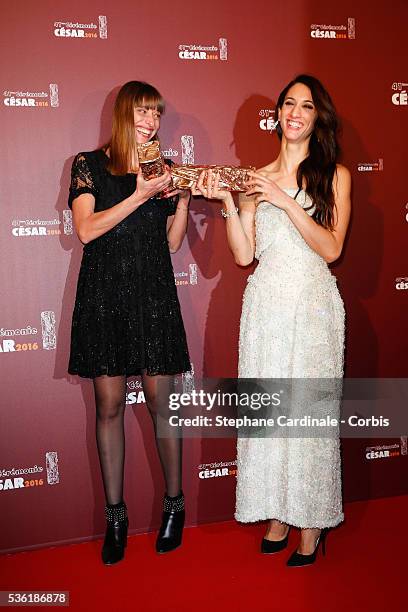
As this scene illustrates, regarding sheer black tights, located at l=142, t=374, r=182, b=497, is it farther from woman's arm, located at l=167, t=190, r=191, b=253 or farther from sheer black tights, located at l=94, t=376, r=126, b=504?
woman's arm, located at l=167, t=190, r=191, b=253

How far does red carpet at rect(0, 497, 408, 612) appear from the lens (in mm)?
2449

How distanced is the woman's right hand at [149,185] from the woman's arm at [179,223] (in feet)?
0.97

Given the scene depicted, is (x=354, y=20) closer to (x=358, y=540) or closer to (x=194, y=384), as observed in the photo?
(x=194, y=384)

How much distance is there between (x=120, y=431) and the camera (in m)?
2.76

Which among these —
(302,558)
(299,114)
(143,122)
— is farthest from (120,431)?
(299,114)

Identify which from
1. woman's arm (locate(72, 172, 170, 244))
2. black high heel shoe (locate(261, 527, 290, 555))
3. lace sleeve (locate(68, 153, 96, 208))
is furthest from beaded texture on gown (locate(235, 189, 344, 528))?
lace sleeve (locate(68, 153, 96, 208))

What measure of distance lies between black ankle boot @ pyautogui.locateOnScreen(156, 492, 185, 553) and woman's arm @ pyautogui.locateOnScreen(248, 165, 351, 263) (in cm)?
127

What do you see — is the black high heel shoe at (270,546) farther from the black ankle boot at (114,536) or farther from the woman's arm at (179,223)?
the woman's arm at (179,223)

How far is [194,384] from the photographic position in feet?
10.3

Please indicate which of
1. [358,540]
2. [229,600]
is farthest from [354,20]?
[229,600]

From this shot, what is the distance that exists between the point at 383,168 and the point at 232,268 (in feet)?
3.10

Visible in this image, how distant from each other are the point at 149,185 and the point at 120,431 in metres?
1.07

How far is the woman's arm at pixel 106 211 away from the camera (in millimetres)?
2404

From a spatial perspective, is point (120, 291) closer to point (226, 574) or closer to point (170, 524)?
point (170, 524)
